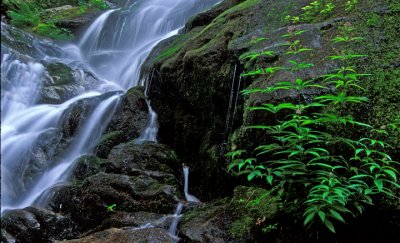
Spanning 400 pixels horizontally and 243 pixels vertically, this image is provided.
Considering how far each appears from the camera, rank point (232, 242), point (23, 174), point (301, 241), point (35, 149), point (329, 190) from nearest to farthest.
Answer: point (329, 190) → point (301, 241) → point (232, 242) → point (23, 174) → point (35, 149)

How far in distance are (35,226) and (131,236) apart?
6.66ft

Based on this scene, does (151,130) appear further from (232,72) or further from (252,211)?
(252,211)

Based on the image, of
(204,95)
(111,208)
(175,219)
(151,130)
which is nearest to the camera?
(175,219)

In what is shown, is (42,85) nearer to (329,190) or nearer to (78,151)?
(78,151)

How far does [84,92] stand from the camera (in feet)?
33.9

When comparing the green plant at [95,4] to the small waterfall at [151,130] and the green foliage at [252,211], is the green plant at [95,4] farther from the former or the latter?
the green foliage at [252,211]

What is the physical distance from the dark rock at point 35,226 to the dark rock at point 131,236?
3.92 feet

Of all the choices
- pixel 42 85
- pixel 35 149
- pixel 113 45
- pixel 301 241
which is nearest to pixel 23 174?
pixel 35 149

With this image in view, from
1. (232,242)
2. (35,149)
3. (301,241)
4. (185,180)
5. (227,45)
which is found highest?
(227,45)

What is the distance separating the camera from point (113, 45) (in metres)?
14.3

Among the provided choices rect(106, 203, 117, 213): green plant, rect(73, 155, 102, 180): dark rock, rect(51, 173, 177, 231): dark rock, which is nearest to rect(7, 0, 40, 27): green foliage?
rect(73, 155, 102, 180): dark rock

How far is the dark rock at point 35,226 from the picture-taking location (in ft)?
16.3

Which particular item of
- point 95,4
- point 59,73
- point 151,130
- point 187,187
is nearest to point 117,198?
point 187,187

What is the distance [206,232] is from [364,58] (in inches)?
104
